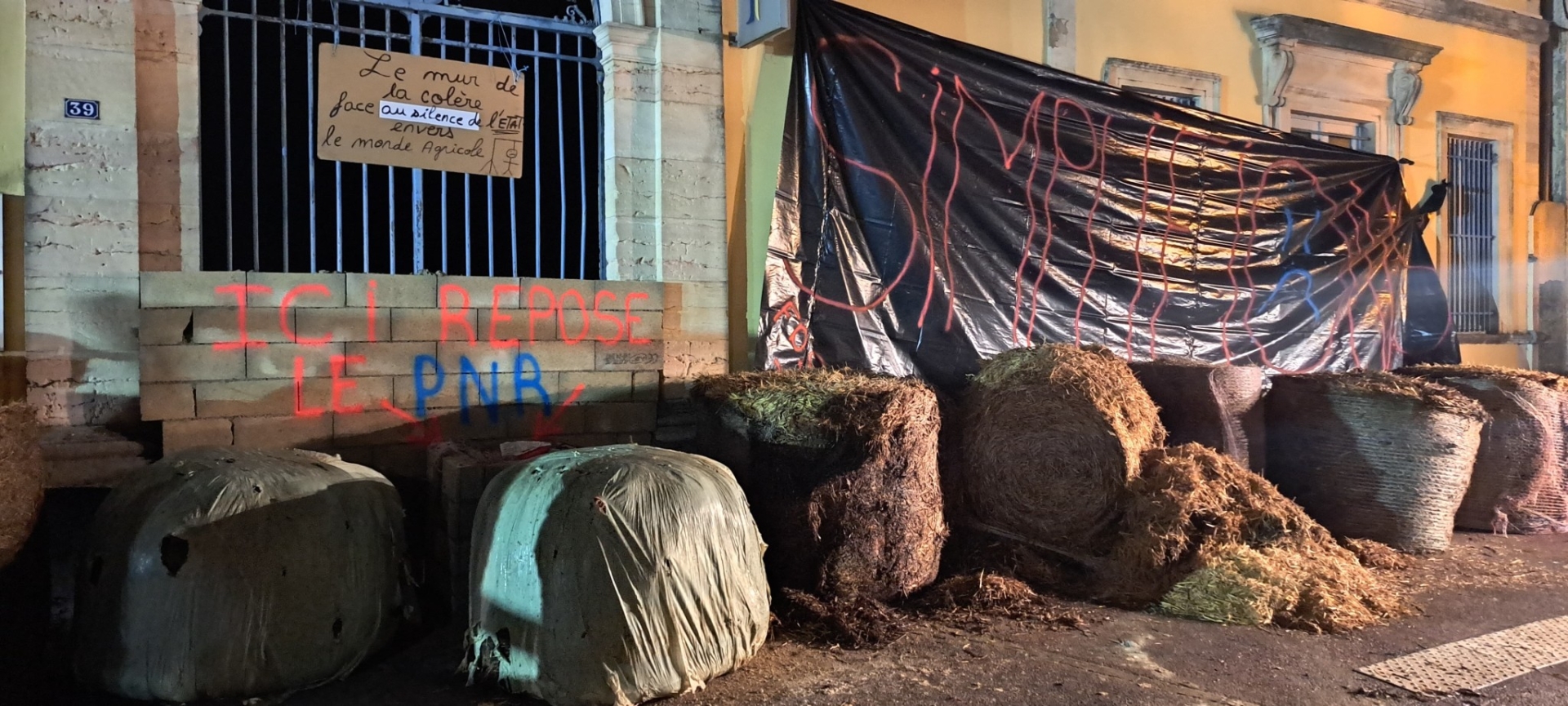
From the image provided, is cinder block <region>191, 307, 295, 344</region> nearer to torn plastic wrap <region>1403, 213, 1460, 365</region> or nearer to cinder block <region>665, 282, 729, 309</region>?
cinder block <region>665, 282, 729, 309</region>

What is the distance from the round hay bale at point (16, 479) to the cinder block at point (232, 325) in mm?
904

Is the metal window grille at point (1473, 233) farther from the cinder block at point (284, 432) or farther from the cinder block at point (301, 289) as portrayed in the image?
the cinder block at point (284, 432)

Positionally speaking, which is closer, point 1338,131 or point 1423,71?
point 1338,131

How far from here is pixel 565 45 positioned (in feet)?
18.1

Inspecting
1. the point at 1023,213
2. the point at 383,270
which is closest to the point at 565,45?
the point at 383,270

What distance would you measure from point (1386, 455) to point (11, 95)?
7080mm

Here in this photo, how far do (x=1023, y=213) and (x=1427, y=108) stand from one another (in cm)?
518

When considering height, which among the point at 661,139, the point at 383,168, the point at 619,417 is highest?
the point at 661,139

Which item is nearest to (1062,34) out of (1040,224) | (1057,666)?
(1040,224)

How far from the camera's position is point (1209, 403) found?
17.4 ft

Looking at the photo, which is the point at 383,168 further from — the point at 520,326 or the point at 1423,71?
the point at 1423,71

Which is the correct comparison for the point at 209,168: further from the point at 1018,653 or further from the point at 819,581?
the point at 1018,653

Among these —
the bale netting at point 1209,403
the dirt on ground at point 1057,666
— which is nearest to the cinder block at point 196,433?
the dirt on ground at point 1057,666

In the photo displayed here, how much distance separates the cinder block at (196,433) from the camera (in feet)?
13.8
